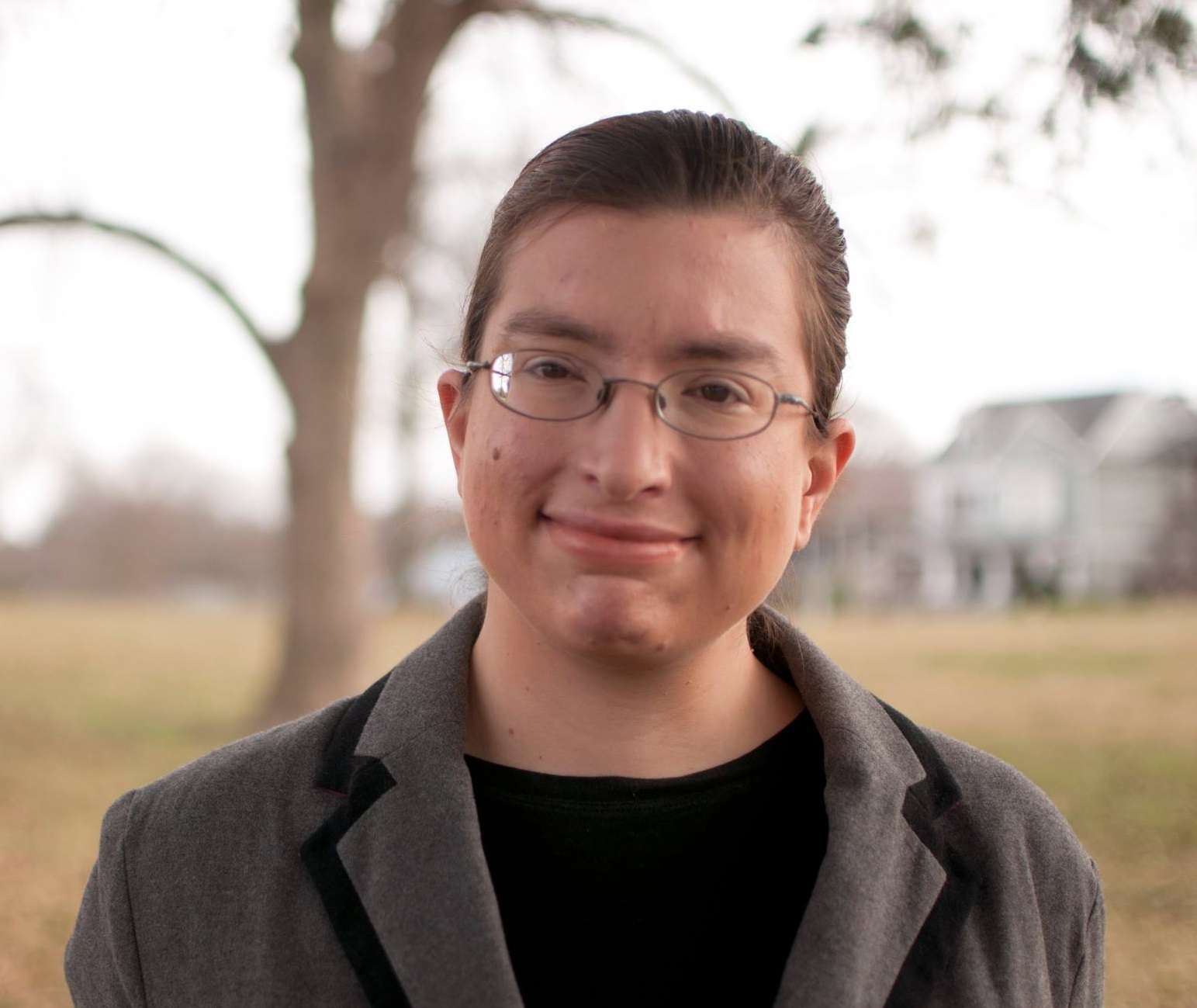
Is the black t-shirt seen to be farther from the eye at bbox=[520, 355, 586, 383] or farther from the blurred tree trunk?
the blurred tree trunk

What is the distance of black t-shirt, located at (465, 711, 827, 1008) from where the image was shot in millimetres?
1617

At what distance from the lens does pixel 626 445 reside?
159 centimetres

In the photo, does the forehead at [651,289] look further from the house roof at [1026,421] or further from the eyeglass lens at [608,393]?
the house roof at [1026,421]

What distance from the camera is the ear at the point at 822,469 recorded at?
1896 millimetres

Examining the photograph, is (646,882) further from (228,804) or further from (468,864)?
(228,804)

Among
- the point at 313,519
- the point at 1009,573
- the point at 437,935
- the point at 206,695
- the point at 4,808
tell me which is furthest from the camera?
the point at 1009,573

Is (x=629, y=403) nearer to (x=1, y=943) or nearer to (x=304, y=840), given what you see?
(x=304, y=840)

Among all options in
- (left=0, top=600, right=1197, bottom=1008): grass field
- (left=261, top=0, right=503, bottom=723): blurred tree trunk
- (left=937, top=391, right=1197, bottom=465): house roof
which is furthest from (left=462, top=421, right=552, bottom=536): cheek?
(left=937, top=391, right=1197, bottom=465): house roof

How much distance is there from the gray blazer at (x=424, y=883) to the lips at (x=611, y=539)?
1.15 ft

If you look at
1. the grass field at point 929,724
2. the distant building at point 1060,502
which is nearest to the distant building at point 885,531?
the distant building at point 1060,502

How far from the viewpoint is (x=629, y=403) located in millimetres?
1632

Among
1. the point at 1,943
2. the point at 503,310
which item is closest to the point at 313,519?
the point at 1,943

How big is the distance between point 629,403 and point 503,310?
27cm

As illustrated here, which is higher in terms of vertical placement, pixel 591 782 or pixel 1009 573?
pixel 591 782
